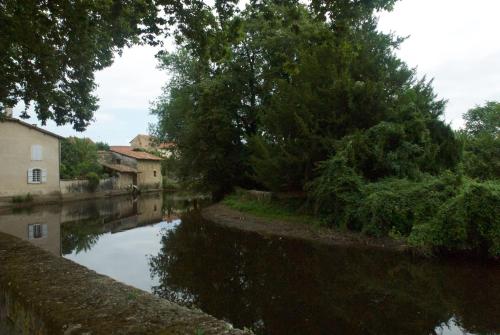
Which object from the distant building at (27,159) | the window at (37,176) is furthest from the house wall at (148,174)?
the window at (37,176)

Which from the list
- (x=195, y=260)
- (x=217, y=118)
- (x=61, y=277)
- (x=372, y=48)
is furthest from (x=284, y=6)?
(x=217, y=118)

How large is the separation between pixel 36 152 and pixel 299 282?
30003 mm

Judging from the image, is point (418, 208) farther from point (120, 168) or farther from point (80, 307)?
point (120, 168)

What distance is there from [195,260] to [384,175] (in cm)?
868

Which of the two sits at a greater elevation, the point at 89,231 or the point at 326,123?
the point at 326,123

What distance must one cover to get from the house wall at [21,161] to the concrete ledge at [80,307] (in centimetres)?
2880

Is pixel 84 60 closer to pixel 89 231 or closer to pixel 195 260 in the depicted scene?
pixel 195 260

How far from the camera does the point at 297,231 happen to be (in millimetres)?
15070

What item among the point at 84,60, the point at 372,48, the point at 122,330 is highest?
the point at 372,48

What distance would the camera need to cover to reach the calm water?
6.34 metres

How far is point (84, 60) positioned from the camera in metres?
10.9

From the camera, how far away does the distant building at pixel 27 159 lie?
29.2 meters

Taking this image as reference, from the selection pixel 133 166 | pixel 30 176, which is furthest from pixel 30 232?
pixel 133 166

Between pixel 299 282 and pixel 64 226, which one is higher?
pixel 64 226
